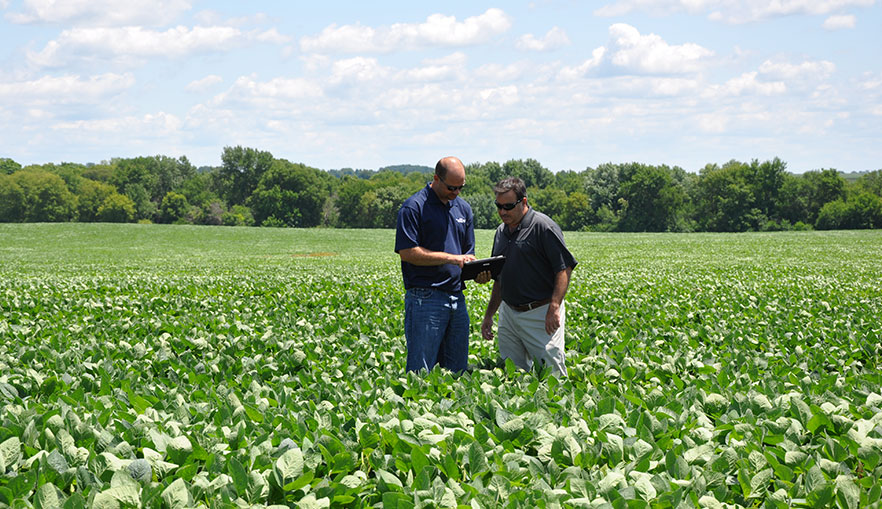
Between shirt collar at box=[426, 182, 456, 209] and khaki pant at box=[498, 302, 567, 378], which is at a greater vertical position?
shirt collar at box=[426, 182, 456, 209]

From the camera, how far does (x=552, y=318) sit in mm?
6105

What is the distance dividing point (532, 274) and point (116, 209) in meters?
101

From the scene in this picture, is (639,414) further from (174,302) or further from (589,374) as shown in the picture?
(174,302)

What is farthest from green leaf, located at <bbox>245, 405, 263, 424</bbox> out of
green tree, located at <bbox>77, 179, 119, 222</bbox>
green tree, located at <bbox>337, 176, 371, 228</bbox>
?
green tree, located at <bbox>337, 176, 371, 228</bbox>

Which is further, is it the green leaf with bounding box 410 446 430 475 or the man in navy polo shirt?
the man in navy polo shirt

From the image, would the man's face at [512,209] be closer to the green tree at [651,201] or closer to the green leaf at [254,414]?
the green leaf at [254,414]

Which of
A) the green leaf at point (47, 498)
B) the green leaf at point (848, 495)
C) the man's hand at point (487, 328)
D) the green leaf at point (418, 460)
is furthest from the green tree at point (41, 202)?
the green leaf at point (848, 495)

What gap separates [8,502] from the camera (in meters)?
2.82

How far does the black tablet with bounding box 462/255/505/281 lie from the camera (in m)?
6.11

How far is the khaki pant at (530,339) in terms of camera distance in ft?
20.7

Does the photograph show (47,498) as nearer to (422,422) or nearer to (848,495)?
(422,422)

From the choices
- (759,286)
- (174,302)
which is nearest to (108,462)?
(174,302)

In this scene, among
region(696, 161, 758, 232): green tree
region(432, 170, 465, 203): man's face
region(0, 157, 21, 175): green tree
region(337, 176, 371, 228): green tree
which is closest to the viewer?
region(432, 170, 465, 203): man's face

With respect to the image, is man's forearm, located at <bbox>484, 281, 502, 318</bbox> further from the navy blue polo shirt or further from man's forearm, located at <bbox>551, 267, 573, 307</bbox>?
man's forearm, located at <bbox>551, 267, 573, 307</bbox>
